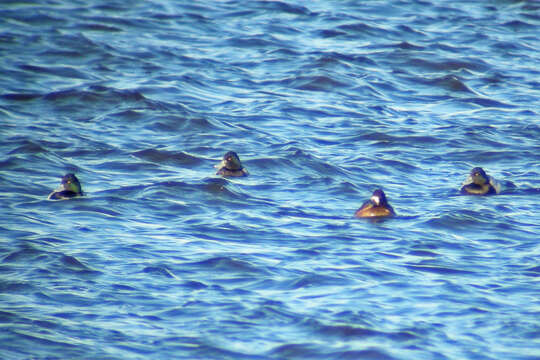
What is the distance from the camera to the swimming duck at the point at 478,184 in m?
13.6

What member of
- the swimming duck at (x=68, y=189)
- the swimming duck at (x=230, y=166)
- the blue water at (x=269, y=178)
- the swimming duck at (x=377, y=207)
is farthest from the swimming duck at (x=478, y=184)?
the swimming duck at (x=68, y=189)

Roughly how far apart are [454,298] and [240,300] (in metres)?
2.15

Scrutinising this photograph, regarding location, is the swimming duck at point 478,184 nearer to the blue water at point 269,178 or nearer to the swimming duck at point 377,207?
the blue water at point 269,178

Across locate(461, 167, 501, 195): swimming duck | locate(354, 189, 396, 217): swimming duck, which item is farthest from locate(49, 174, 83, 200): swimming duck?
locate(461, 167, 501, 195): swimming duck

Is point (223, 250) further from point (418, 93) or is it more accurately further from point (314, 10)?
point (314, 10)

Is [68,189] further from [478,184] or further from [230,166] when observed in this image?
[478,184]

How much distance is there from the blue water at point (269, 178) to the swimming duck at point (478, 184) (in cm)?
18

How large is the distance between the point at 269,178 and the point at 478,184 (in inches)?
123

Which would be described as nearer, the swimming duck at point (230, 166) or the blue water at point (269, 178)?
the blue water at point (269, 178)

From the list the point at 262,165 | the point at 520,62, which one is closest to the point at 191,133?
the point at 262,165

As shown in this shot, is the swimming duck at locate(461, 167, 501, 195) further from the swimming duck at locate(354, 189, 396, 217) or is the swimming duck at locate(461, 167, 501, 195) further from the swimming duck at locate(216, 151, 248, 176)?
the swimming duck at locate(216, 151, 248, 176)

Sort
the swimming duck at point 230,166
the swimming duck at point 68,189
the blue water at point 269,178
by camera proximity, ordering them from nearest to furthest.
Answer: the blue water at point 269,178, the swimming duck at point 68,189, the swimming duck at point 230,166

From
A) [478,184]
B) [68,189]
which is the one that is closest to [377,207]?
[478,184]

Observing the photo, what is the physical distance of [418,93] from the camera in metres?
19.4
